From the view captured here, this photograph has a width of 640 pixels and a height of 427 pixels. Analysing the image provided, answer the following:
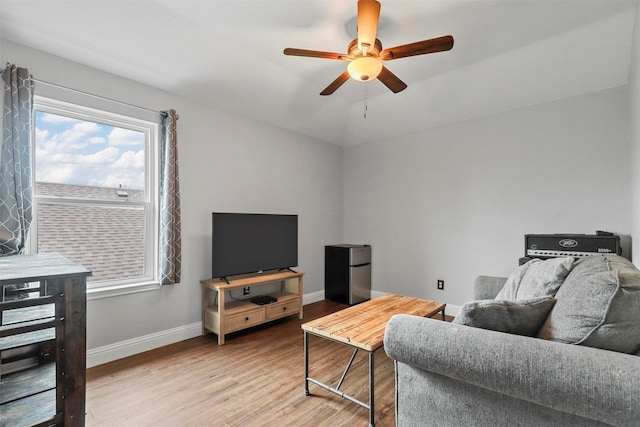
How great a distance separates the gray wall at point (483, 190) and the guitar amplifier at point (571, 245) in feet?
1.49

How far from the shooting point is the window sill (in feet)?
8.28

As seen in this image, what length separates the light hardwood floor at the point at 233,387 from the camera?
73.9 inches

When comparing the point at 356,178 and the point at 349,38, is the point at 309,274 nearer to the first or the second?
the point at 356,178

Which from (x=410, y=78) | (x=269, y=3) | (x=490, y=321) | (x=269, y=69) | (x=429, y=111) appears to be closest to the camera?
(x=490, y=321)

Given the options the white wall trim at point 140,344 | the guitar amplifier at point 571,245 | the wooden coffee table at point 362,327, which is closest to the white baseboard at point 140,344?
the white wall trim at point 140,344

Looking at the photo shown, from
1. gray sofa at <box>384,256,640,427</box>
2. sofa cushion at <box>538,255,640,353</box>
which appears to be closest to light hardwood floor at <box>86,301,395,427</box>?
gray sofa at <box>384,256,640,427</box>

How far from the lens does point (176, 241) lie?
2.94 metres

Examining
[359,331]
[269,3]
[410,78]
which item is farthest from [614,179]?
[269,3]

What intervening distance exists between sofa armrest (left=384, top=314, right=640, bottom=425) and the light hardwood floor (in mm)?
903

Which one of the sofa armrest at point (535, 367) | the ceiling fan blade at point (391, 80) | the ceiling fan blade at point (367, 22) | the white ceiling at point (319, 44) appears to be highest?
the white ceiling at point (319, 44)

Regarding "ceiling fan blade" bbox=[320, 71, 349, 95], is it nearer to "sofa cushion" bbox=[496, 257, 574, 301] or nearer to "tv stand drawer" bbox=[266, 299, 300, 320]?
"sofa cushion" bbox=[496, 257, 574, 301]

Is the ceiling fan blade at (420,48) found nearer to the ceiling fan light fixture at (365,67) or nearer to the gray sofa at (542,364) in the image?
the ceiling fan light fixture at (365,67)

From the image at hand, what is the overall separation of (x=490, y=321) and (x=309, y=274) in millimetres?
3311

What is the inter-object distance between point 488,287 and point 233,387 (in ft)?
7.10
